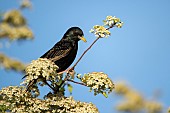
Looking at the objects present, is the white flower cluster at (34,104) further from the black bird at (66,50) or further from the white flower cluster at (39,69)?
the black bird at (66,50)

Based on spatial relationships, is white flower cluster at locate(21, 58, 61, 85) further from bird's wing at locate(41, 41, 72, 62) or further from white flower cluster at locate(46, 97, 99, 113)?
bird's wing at locate(41, 41, 72, 62)

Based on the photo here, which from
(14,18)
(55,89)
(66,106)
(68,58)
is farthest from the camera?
(14,18)

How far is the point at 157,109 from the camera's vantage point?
40.4ft

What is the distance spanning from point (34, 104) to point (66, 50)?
171cm

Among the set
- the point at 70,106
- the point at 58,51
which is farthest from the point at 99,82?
the point at 58,51

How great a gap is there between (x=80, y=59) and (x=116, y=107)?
8818 millimetres

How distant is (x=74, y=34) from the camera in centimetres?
602

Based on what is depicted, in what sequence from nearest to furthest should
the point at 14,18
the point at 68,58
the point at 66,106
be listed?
the point at 66,106, the point at 68,58, the point at 14,18

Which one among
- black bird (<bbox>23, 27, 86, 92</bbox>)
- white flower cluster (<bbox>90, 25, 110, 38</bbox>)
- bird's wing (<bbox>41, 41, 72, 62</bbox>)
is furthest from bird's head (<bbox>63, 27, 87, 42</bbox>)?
white flower cluster (<bbox>90, 25, 110, 38</bbox>)

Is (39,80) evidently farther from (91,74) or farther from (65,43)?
(65,43)

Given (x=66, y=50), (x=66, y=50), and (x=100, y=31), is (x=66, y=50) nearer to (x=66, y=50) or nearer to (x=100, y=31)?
(x=66, y=50)

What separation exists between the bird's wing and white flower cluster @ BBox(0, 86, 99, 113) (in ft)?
4.01

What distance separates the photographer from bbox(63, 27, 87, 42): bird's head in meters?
5.84

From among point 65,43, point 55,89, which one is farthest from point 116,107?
point 55,89
